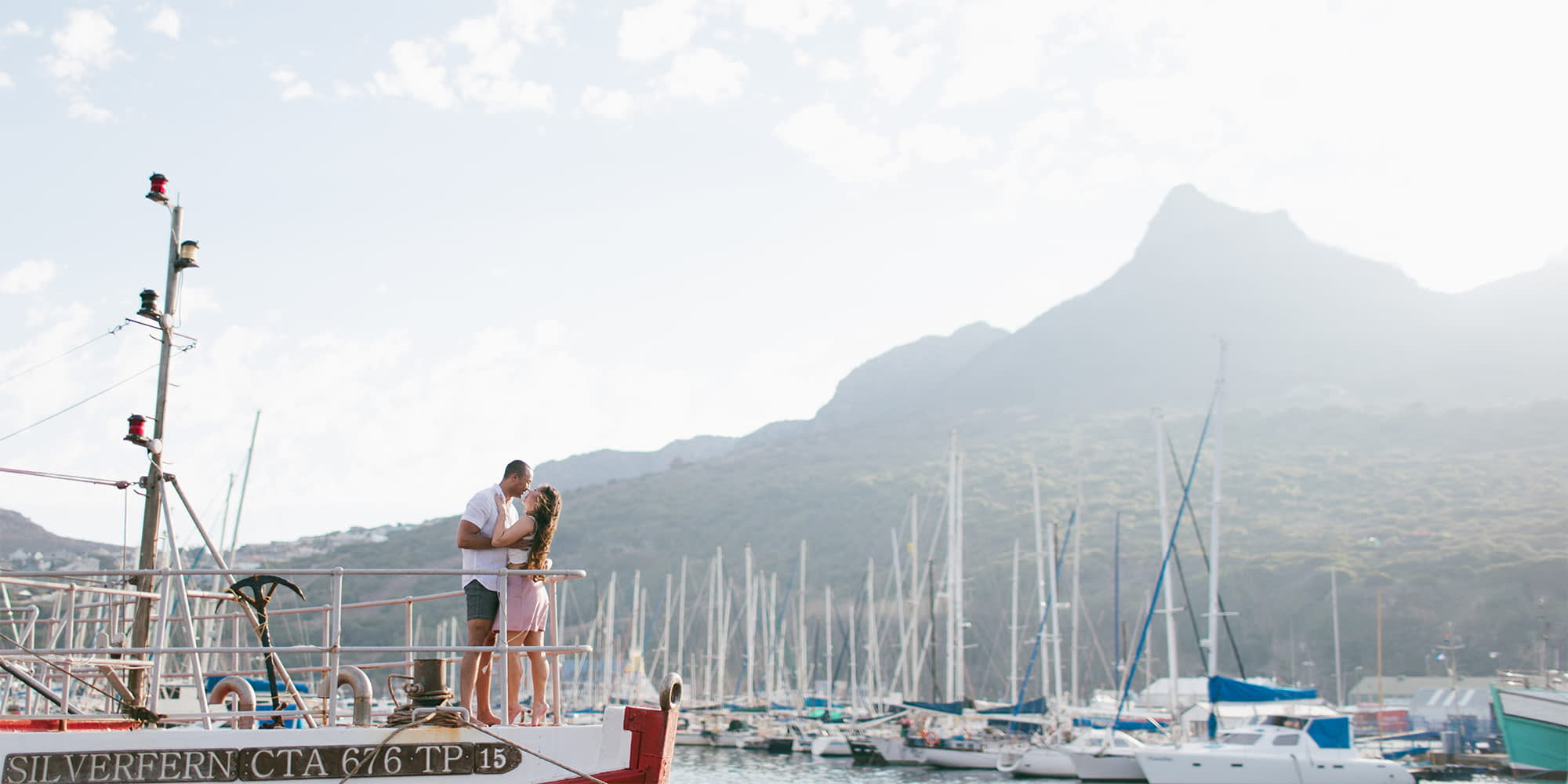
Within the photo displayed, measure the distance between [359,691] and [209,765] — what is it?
3.19 ft

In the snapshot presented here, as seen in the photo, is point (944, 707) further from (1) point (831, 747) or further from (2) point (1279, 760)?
(2) point (1279, 760)

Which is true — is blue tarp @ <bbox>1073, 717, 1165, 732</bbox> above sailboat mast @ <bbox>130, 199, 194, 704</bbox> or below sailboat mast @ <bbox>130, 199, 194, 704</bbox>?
below

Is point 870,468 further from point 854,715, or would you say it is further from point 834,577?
point 854,715

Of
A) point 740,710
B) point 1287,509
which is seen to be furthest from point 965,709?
point 1287,509

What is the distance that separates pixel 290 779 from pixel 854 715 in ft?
166

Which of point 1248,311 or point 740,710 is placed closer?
point 740,710

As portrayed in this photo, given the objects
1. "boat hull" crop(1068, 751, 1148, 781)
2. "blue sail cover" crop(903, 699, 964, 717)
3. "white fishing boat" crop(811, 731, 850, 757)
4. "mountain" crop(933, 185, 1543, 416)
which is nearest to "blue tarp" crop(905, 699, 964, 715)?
"blue sail cover" crop(903, 699, 964, 717)

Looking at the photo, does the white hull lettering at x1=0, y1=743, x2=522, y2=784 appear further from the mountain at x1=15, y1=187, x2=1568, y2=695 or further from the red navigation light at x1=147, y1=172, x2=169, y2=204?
the mountain at x1=15, y1=187, x2=1568, y2=695

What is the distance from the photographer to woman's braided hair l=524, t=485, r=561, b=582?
8500 millimetres

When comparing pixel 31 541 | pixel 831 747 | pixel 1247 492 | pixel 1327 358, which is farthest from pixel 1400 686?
pixel 1327 358

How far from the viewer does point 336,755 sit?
7789 millimetres

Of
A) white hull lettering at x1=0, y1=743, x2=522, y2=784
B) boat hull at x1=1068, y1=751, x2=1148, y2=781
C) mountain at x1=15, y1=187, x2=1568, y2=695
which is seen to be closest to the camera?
white hull lettering at x1=0, y1=743, x2=522, y2=784

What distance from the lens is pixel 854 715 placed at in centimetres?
5622

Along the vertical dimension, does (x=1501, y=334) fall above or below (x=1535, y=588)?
above
